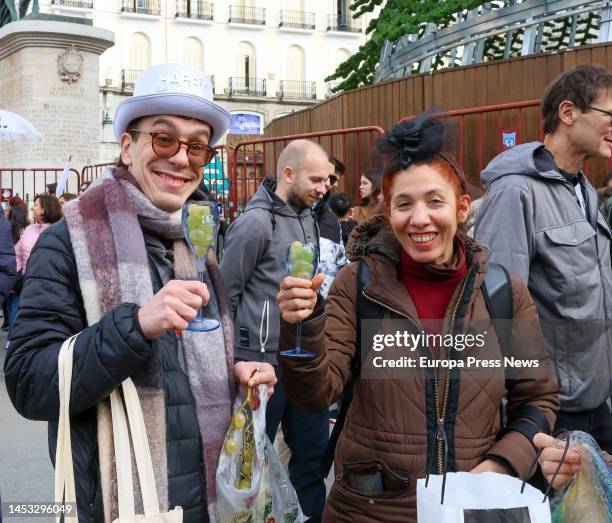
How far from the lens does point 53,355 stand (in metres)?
2.12

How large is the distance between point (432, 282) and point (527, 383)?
43cm

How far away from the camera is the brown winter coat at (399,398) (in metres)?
2.35

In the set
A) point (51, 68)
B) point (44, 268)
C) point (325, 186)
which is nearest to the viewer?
point (44, 268)

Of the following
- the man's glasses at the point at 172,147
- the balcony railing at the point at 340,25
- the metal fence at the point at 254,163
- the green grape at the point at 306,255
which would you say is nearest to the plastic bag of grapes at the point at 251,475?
the green grape at the point at 306,255

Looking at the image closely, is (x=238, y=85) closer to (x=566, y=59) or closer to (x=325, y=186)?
(x=566, y=59)

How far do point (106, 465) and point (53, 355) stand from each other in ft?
1.03

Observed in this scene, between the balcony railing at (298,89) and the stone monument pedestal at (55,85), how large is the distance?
38664 mm

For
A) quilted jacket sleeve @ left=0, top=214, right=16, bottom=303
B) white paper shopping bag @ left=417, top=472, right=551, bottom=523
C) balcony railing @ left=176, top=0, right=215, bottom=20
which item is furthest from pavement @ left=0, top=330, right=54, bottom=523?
balcony railing @ left=176, top=0, right=215, bottom=20

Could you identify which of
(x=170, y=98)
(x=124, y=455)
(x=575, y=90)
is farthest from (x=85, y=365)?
(x=575, y=90)

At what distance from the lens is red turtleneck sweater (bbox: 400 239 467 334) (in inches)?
97.8

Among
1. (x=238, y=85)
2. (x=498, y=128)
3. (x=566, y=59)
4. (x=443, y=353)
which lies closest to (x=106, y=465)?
(x=443, y=353)

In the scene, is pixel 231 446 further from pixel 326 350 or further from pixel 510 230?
pixel 510 230

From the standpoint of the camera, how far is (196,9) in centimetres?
5412

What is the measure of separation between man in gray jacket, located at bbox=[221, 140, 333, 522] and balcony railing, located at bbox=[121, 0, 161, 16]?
50344 mm
